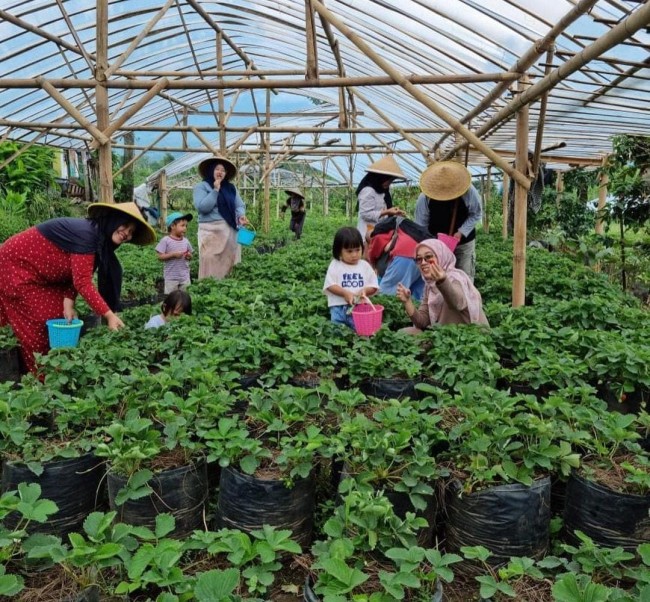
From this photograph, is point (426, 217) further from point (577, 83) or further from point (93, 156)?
point (93, 156)

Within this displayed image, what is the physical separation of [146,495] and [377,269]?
4.71 meters

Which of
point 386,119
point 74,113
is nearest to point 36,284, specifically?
point 74,113

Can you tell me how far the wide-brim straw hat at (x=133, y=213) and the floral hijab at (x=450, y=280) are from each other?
2.02 m

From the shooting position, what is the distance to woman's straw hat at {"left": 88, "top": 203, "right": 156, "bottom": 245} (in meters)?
4.02

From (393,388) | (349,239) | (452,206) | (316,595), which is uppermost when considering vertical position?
(452,206)

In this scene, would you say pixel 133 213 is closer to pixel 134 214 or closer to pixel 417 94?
pixel 134 214

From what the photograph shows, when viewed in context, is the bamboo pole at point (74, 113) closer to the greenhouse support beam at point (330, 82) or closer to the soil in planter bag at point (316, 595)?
the greenhouse support beam at point (330, 82)

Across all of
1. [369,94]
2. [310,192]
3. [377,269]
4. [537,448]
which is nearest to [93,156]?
[369,94]

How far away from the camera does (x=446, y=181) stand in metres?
5.82

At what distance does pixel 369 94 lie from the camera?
41.4ft

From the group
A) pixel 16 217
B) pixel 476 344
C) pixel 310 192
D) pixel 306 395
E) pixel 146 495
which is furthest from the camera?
pixel 310 192

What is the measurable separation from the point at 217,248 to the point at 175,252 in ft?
2.36

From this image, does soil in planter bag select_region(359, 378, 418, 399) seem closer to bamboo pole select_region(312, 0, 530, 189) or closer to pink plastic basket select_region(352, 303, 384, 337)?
pink plastic basket select_region(352, 303, 384, 337)

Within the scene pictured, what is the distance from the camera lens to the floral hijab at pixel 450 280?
4.40m
